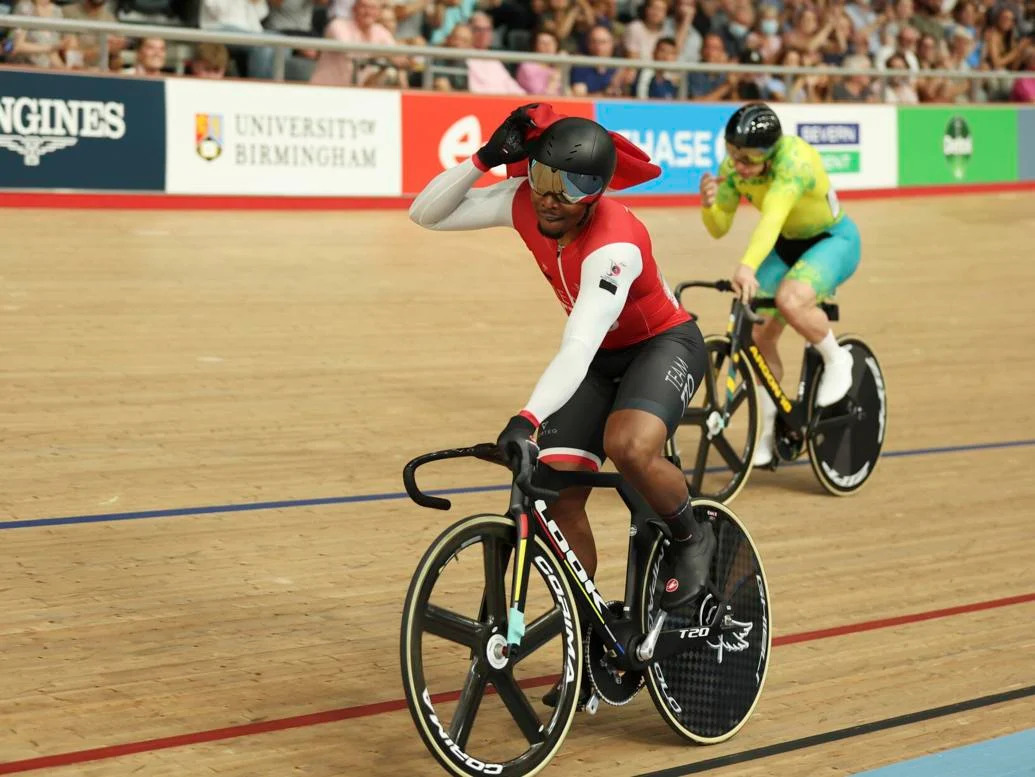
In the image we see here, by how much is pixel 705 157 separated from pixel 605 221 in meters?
10.5

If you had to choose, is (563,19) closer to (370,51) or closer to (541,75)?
(541,75)

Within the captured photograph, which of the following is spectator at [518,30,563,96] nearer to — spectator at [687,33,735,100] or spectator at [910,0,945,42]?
spectator at [687,33,735,100]

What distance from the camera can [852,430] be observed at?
20.6ft

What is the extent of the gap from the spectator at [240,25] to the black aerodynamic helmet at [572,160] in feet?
25.6

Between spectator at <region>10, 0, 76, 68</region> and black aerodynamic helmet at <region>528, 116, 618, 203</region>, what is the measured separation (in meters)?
7.16

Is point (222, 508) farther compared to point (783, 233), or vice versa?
point (783, 233)

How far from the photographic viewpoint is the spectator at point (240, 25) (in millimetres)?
10656

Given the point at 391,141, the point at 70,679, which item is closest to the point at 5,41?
the point at 391,141

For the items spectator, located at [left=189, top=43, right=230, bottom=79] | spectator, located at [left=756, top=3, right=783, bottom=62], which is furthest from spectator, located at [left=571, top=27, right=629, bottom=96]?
spectator, located at [left=189, top=43, right=230, bottom=79]

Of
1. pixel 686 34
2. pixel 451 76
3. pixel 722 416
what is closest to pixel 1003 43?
pixel 686 34

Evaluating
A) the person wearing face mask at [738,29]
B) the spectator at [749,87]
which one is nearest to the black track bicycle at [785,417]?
the spectator at [749,87]

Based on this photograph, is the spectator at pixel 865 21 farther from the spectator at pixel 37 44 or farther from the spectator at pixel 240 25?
the spectator at pixel 37 44

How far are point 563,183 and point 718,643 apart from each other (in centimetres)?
117

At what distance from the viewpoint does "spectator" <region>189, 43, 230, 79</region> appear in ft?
34.3
